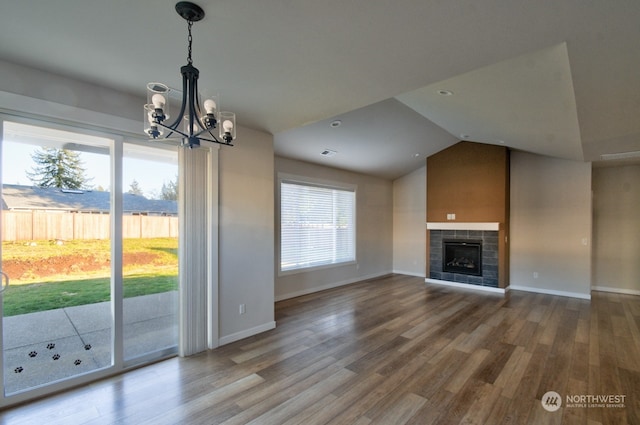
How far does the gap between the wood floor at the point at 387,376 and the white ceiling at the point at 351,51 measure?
2690mm

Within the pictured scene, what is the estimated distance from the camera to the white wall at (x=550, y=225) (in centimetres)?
591

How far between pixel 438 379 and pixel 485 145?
546cm

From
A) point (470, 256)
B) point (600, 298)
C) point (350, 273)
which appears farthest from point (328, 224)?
point (600, 298)

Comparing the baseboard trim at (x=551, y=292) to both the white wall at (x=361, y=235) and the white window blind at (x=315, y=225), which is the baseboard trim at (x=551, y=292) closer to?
the white wall at (x=361, y=235)

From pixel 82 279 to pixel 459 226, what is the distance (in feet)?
22.4

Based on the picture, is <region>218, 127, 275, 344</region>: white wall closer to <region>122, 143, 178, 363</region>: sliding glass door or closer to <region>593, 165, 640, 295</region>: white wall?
<region>122, 143, 178, 363</region>: sliding glass door

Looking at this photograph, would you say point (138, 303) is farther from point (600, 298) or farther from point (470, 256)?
point (600, 298)

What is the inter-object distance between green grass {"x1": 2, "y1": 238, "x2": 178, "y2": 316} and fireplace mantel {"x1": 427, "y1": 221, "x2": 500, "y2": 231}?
19.5 feet

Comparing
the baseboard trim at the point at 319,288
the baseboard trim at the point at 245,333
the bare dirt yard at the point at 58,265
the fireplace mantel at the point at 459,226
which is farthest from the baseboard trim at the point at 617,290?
the bare dirt yard at the point at 58,265

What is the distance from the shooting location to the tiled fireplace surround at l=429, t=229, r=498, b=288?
6.47 meters

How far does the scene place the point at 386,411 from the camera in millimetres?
2383

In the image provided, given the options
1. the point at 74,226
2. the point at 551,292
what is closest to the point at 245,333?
the point at 74,226

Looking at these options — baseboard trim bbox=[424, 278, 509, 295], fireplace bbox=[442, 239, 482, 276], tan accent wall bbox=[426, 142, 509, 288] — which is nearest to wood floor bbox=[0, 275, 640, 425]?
baseboard trim bbox=[424, 278, 509, 295]

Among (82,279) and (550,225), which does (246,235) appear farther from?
(550,225)
